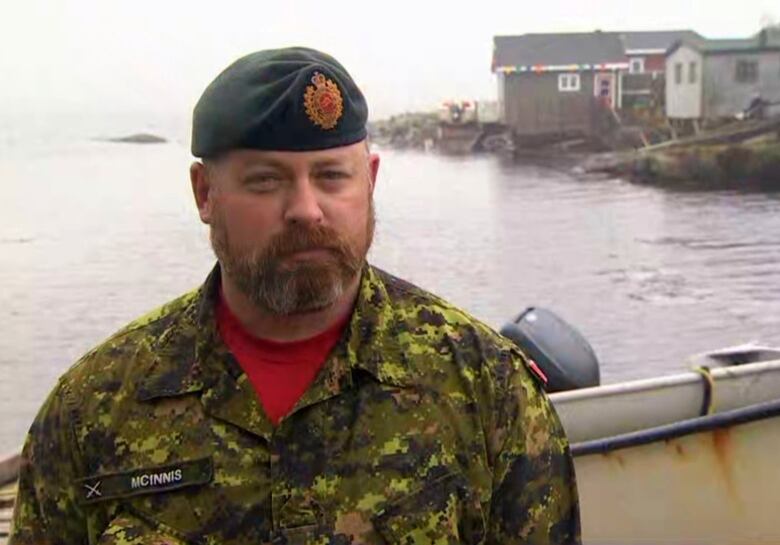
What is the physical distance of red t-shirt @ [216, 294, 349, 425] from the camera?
1819 mm

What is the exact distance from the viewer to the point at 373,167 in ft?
6.21

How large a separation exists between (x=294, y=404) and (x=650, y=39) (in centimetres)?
6143

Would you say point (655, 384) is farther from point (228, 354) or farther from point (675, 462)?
point (228, 354)

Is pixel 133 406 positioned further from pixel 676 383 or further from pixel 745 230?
pixel 745 230

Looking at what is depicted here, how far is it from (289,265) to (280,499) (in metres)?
0.33

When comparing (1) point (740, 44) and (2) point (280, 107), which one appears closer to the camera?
(2) point (280, 107)

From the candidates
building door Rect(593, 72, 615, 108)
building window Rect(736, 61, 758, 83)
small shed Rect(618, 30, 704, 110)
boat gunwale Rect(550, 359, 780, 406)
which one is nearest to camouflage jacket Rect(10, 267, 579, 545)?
boat gunwale Rect(550, 359, 780, 406)

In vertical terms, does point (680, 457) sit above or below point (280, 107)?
below

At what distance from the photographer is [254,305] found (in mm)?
1841

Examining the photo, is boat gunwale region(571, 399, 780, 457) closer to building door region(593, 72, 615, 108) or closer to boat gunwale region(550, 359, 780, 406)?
boat gunwale region(550, 359, 780, 406)

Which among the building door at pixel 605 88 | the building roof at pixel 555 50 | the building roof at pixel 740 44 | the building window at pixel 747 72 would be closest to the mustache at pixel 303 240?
the building roof at pixel 740 44

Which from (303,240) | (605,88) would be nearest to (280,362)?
(303,240)

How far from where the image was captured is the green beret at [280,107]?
5.84 ft

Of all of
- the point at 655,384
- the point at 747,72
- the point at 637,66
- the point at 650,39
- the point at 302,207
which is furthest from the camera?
the point at 650,39
